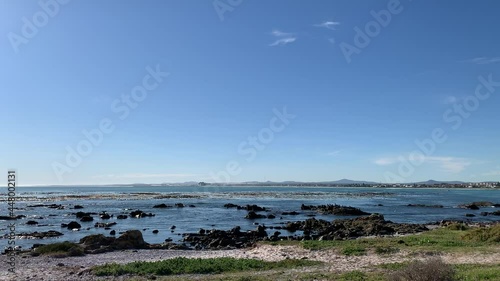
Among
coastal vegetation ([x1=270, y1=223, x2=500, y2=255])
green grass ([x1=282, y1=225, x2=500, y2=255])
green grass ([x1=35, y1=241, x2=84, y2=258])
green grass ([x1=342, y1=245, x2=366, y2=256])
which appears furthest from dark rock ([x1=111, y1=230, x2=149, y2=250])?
green grass ([x1=342, y1=245, x2=366, y2=256])

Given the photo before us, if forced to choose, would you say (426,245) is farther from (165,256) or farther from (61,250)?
(61,250)

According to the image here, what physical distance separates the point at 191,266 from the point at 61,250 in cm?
1313

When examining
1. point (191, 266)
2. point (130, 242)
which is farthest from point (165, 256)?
point (191, 266)

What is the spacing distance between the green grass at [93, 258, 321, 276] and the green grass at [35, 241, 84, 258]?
25.7 ft

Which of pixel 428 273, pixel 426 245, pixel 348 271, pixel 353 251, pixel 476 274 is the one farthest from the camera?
pixel 426 245

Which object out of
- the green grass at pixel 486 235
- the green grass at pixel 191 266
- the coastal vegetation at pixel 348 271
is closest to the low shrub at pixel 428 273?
the coastal vegetation at pixel 348 271

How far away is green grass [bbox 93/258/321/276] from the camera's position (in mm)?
20688

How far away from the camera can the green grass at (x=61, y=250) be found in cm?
2802

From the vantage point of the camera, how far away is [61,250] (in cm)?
2923

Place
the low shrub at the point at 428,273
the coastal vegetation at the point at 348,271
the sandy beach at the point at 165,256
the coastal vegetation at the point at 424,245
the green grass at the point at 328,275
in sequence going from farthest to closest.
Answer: the coastal vegetation at the point at 424,245
the sandy beach at the point at 165,256
the green grass at the point at 328,275
the coastal vegetation at the point at 348,271
the low shrub at the point at 428,273

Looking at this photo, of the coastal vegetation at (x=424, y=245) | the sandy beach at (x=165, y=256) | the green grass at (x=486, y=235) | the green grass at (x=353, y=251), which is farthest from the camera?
the green grass at (x=486, y=235)

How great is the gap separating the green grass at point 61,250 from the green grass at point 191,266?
7.83m

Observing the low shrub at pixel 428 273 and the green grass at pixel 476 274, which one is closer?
the low shrub at pixel 428 273

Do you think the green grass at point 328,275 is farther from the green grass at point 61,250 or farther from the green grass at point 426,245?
the green grass at point 61,250
